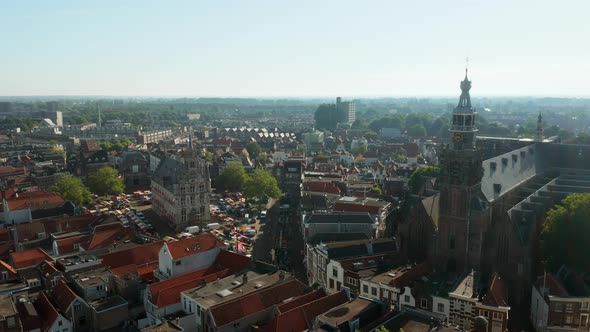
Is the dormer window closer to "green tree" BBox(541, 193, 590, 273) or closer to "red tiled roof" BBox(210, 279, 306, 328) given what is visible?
"green tree" BBox(541, 193, 590, 273)

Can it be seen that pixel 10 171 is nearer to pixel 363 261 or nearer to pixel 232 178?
pixel 232 178

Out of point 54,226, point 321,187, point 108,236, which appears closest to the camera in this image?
point 108,236

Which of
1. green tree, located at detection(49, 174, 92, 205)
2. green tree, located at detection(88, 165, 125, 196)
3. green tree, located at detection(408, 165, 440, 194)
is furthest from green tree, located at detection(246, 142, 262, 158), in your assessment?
green tree, located at detection(408, 165, 440, 194)

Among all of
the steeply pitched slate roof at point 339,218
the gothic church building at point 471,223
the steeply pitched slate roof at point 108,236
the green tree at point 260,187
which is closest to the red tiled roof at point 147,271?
the steeply pitched slate roof at point 108,236

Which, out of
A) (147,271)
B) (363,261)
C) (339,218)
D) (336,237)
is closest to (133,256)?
(147,271)

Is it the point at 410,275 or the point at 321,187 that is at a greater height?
the point at 321,187

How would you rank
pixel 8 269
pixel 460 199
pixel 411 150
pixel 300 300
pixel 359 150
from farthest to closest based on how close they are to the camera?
pixel 359 150 < pixel 411 150 < pixel 8 269 < pixel 460 199 < pixel 300 300
